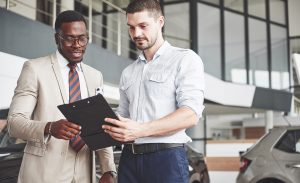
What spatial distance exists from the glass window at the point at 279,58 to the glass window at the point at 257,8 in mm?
761

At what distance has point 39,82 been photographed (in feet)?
7.22

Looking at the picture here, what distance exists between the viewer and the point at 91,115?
1953 millimetres

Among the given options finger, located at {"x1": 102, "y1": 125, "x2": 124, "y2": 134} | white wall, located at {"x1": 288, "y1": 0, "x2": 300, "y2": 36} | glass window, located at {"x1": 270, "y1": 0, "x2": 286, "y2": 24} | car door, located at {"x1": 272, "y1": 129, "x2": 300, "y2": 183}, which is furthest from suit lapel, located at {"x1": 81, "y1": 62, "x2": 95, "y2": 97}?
white wall, located at {"x1": 288, "y1": 0, "x2": 300, "y2": 36}

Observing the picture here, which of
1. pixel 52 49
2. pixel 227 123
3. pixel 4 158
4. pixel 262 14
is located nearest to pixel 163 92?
pixel 4 158

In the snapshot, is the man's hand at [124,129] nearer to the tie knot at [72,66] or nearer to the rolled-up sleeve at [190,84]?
the rolled-up sleeve at [190,84]

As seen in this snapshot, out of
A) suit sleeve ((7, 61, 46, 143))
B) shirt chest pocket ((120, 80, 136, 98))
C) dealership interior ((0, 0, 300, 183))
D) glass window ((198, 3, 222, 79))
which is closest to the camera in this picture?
suit sleeve ((7, 61, 46, 143))

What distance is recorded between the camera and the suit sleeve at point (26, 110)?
208 centimetres

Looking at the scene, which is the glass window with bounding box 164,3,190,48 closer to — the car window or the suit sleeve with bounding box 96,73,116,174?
the car window

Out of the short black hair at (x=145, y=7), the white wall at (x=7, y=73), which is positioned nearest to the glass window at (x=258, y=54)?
the white wall at (x=7, y=73)

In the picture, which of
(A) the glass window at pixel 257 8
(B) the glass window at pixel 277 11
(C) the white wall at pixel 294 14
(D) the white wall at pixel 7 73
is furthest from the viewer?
(C) the white wall at pixel 294 14

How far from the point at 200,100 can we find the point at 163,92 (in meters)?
0.18

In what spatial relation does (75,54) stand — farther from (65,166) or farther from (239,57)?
(239,57)

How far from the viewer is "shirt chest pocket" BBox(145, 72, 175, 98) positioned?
2068mm

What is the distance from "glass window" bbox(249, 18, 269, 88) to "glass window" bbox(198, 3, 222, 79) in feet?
5.44
